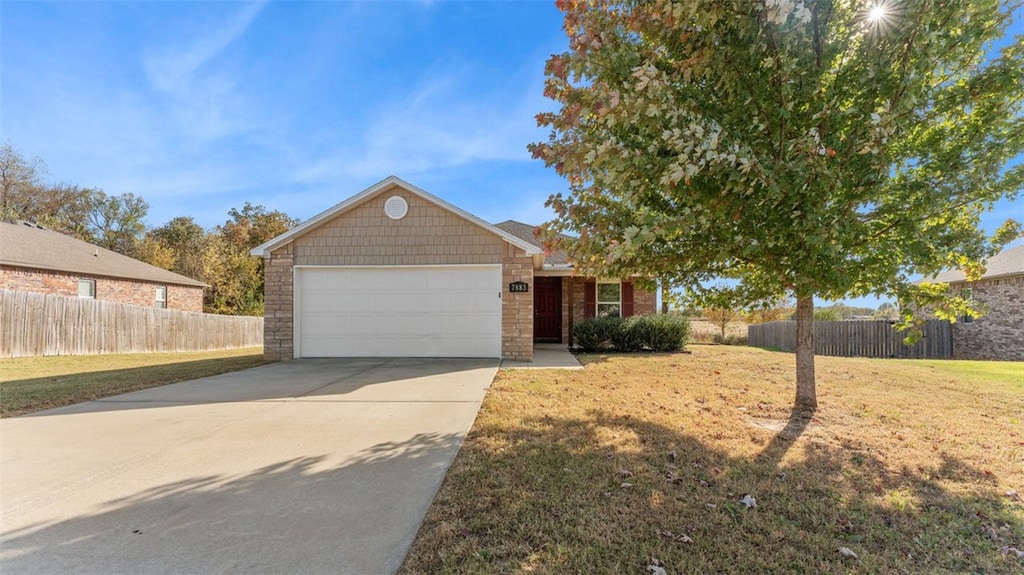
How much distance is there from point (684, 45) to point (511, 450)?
3.72 m

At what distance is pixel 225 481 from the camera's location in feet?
10.6

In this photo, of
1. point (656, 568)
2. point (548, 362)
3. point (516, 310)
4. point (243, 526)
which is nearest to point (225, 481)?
point (243, 526)

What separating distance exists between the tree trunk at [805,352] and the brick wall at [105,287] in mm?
20326

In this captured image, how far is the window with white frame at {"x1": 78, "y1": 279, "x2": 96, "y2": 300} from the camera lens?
51.4ft

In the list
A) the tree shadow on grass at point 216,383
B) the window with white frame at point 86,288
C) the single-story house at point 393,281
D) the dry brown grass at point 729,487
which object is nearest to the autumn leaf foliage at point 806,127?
the dry brown grass at point 729,487

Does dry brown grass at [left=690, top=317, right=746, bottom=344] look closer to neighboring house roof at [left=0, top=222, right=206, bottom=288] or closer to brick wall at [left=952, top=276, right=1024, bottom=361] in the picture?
brick wall at [left=952, top=276, right=1024, bottom=361]

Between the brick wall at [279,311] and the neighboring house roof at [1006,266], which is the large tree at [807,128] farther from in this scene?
the neighboring house roof at [1006,266]

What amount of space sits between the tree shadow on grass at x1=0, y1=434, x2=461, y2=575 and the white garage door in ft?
22.1

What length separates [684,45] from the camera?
12.2ft

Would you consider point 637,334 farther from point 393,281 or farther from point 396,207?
point 396,207

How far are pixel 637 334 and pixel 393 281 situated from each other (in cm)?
672

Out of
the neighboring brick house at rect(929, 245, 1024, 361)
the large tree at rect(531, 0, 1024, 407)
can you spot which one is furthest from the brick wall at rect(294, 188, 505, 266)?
the neighboring brick house at rect(929, 245, 1024, 361)

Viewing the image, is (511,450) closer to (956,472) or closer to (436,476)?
(436,476)

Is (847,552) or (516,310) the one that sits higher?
(516,310)
